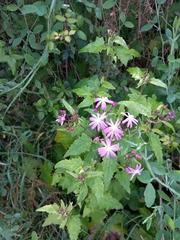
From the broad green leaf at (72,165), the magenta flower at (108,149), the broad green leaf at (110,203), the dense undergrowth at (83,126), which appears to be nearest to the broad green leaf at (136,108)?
the dense undergrowth at (83,126)

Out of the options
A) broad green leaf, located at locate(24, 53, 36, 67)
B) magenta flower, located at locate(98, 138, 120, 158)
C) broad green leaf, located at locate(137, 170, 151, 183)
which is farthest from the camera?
broad green leaf, located at locate(24, 53, 36, 67)

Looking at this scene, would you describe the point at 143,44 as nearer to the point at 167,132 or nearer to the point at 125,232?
the point at 167,132

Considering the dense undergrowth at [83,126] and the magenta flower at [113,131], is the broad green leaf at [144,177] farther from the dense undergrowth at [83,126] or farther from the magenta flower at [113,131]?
the magenta flower at [113,131]

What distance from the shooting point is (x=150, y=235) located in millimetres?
1425

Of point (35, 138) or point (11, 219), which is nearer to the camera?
point (11, 219)

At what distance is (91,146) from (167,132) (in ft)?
1.57

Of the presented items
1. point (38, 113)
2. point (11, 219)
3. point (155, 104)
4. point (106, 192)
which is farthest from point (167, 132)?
point (11, 219)

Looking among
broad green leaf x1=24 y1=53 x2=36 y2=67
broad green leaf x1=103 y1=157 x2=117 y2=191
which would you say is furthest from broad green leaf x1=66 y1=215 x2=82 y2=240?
broad green leaf x1=24 y1=53 x2=36 y2=67

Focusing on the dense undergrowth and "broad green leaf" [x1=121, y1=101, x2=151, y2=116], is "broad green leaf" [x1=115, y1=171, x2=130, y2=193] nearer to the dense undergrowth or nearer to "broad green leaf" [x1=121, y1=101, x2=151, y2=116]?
the dense undergrowth

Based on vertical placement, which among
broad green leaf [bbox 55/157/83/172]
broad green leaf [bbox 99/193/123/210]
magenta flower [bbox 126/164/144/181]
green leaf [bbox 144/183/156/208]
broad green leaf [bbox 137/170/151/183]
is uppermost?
broad green leaf [bbox 55/157/83/172]

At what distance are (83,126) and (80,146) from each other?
0.31 ft

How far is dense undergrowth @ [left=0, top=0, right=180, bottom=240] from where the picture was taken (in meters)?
1.21

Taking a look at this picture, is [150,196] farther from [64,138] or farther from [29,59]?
[29,59]

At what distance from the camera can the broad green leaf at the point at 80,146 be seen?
3.78 ft
